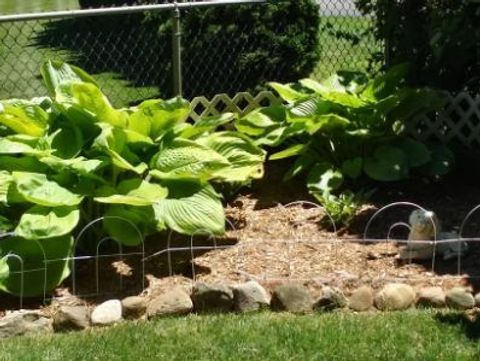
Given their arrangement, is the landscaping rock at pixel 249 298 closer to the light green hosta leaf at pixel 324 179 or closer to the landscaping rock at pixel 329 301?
the landscaping rock at pixel 329 301

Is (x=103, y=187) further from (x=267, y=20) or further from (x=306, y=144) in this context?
(x=267, y=20)

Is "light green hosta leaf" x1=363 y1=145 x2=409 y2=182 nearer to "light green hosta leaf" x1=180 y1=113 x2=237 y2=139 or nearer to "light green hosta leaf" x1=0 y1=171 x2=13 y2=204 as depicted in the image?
"light green hosta leaf" x1=180 y1=113 x2=237 y2=139

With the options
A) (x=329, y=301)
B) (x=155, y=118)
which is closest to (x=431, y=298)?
(x=329, y=301)

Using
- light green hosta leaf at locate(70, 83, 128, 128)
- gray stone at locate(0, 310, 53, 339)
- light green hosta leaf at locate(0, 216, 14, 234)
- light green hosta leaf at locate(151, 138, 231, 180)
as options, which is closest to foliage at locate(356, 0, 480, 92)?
light green hosta leaf at locate(151, 138, 231, 180)

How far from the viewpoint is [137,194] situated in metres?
4.88

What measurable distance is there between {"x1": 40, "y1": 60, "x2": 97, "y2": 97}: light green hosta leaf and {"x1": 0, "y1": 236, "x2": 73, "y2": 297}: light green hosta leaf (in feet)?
3.74

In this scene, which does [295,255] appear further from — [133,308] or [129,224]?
[133,308]

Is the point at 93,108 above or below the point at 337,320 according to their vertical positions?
above

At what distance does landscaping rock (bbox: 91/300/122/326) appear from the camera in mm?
4387

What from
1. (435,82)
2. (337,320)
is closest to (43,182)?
(337,320)

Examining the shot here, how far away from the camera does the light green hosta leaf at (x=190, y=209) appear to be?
4922 mm

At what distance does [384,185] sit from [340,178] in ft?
1.28

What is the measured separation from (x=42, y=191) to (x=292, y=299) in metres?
1.40

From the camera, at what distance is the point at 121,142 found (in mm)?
5109
